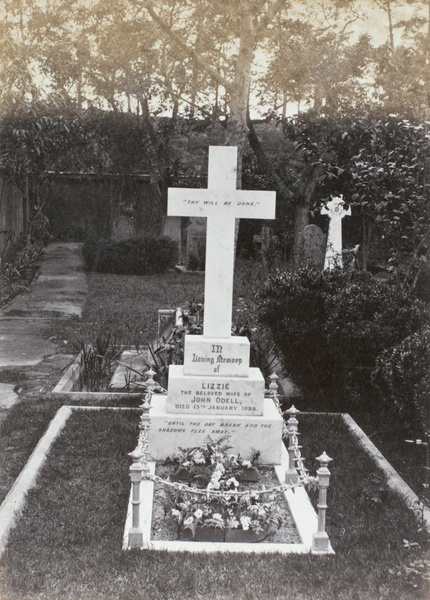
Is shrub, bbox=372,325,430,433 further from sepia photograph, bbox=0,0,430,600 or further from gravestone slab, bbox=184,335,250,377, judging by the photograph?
gravestone slab, bbox=184,335,250,377

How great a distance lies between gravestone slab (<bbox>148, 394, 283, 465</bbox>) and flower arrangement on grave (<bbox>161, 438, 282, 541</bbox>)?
0.56 feet

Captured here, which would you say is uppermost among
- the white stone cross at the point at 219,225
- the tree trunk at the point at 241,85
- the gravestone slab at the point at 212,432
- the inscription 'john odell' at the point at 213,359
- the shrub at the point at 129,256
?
the tree trunk at the point at 241,85

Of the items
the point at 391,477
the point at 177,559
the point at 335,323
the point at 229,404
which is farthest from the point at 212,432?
the point at 335,323

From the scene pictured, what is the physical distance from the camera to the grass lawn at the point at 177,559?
3.81 metres

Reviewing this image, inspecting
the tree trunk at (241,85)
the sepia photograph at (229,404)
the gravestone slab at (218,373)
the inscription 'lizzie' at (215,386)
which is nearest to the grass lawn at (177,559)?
the sepia photograph at (229,404)

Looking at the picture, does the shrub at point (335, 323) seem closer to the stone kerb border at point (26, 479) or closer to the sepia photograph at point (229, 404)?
the sepia photograph at point (229, 404)

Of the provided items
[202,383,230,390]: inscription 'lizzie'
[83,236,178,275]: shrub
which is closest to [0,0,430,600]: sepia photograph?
[202,383,230,390]: inscription 'lizzie'

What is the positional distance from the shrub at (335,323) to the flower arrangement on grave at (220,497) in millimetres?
1999

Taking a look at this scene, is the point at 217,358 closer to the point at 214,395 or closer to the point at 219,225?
the point at 214,395

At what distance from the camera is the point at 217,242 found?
5.96 m

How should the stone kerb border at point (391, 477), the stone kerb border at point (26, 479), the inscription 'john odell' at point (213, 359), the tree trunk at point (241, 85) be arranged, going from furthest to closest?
the tree trunk at point (241, 85) < the inscription 'john odell' at point (213, 359) < the stone kerb border at point (391, 477) < the stone kerb border at point (26, 479)

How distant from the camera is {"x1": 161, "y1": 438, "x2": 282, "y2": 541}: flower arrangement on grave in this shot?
178 inches

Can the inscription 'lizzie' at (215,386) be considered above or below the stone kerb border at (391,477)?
above

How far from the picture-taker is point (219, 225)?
5977 millimetres
